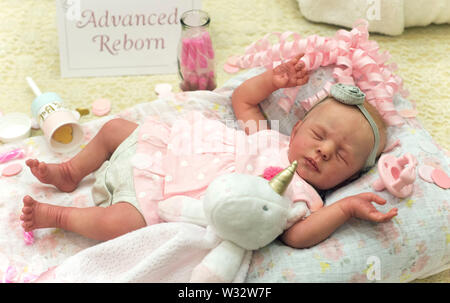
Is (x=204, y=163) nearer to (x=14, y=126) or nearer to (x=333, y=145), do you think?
(x=333, y=145)

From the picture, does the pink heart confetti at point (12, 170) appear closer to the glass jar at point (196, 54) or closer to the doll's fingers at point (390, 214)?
the glass jar at point (196, 54)

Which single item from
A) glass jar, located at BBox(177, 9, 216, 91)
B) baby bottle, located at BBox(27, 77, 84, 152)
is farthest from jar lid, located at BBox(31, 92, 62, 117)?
glass jar, located at BBox(177, 9, 216, 91)

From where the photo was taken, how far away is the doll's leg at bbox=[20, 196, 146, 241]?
113 centimetres

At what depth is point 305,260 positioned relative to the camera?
40.5 inches

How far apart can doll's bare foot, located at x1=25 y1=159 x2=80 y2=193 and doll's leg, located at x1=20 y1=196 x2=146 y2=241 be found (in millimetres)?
103

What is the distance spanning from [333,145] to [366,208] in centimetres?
18

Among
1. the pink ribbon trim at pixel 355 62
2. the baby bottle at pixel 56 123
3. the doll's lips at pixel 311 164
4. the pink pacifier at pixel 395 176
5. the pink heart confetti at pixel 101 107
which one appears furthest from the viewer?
the pink heart confetti at pixel 101 107

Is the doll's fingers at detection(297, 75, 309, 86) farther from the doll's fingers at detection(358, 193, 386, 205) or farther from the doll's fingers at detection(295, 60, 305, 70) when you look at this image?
the doll's fingers at detection(358, 193, 386, 205)

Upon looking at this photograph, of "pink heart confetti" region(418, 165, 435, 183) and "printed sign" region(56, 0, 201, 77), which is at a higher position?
"printed sign" region(56, 0, 201, 77)

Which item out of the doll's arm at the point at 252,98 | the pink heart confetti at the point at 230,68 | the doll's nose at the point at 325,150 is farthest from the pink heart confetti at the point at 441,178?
the pink heart confetti at the point at 230,68

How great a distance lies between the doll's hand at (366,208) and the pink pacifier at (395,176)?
7cm

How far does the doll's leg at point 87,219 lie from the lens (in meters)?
1.13
